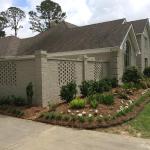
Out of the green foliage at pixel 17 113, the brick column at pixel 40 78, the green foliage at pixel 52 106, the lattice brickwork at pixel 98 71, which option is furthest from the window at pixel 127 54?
the green foliage at pixel 17 113

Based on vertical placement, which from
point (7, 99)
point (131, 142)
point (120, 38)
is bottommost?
point (131, 142)

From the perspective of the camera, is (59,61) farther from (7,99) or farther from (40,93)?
(7,99)

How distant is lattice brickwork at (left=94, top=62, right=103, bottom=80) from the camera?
15797 mm

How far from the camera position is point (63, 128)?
27.3ft

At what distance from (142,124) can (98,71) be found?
794 centimetres

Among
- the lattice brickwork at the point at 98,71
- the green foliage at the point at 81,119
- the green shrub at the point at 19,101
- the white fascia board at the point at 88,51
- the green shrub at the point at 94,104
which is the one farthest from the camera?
the white fascia board at the point at 88,51

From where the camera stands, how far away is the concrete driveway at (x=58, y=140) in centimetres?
659

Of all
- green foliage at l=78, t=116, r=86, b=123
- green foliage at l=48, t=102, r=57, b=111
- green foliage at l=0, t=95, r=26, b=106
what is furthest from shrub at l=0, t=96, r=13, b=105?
green foliage at l=78, t=116, r=86, b=123

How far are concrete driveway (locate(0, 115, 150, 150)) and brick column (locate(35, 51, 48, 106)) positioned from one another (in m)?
2.51

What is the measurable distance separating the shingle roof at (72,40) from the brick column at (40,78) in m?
9.67

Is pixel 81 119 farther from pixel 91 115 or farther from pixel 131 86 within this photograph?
pixel 131 86

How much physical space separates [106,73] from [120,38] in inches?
141

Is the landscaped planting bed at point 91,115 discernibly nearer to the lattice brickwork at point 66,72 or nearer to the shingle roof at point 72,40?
the lattice brickwork at point 66,72

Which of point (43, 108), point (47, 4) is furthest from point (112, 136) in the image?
point (47, 4)
